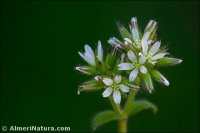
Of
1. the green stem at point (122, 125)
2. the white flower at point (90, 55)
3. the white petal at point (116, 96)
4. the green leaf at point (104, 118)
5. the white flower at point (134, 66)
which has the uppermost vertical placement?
the white flower at point (90, 55)

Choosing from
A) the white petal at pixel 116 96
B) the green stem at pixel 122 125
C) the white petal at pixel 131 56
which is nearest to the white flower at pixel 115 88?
the white petal at pixel 116 96

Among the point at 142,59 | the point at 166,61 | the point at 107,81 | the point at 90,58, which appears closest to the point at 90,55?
the point at 90,58

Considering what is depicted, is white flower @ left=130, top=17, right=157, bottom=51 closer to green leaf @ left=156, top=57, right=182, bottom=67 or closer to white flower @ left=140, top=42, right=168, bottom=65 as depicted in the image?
white flower @ left=140, top=42, right=168, bottom=65

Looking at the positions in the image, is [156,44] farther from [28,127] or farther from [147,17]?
[147,17]

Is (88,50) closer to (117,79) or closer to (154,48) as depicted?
Result: (117,79)

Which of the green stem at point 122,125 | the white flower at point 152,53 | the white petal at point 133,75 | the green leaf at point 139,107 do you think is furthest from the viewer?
the green leaf at point 139,107

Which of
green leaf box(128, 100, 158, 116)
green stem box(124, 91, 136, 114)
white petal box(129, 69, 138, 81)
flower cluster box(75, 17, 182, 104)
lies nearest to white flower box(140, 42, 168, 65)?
flower cluster box(75, 17, 182, 104)

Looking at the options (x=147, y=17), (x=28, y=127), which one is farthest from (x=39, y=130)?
(x=147, y=17)

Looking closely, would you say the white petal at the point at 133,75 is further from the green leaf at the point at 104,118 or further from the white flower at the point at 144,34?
the green leaf at the point at 104,118
